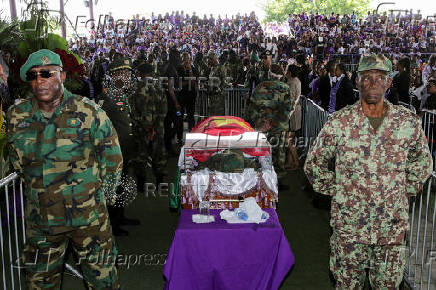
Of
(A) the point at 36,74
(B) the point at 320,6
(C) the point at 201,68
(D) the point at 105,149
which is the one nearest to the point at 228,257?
(D) the point at 105,149

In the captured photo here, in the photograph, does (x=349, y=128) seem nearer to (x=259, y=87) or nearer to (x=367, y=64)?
(x=367, y=64)

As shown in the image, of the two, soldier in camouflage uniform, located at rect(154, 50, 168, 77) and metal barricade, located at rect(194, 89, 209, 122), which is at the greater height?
soldier in camouflage uniform, located at rect(154, 50, 168, 77)

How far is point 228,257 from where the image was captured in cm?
380

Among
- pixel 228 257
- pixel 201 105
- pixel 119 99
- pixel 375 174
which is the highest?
pixel 119 99

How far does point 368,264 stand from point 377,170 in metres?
0.71

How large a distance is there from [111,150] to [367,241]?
1.91 m

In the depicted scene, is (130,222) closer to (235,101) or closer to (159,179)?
(159,179)

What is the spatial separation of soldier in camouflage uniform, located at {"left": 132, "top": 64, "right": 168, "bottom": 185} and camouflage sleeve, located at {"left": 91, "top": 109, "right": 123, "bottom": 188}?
10.4 ft

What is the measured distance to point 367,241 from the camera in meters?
3.16

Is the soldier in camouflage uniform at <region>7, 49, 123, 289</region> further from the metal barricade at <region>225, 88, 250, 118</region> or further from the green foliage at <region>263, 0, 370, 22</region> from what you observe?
the green foliage at <region>263, 0, 370, 22</region>

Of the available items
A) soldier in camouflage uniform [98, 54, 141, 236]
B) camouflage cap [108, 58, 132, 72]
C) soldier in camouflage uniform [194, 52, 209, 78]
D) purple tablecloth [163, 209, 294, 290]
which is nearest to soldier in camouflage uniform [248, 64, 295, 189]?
soldier in camouflage uniform [98, 54, 141, 236]

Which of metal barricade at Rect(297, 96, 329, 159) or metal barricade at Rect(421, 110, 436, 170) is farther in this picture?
metal barricade at Rect(297, 96, 329, 159)

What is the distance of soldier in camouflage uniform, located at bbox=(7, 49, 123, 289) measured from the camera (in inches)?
121

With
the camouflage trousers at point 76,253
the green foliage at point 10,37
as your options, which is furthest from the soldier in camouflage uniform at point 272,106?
the camouflage trousers at point 76,253
